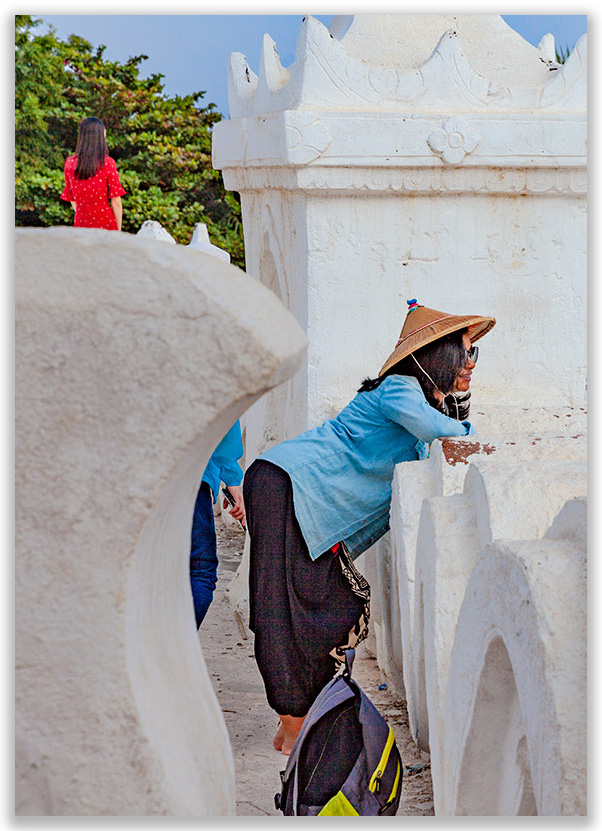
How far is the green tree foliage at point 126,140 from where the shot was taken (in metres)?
9.74

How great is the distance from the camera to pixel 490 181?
3814 mm

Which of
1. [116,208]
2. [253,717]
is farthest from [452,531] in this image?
[116,208]

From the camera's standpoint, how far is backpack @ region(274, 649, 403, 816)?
2.55 meters

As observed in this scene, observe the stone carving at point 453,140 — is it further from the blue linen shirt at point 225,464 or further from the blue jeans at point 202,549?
the blue jeans at point 202,549

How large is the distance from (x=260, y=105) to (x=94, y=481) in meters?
3.13

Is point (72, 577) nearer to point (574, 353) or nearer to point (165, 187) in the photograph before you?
point (574, 353)

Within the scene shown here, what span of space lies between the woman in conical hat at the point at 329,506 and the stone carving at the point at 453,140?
2.47ft

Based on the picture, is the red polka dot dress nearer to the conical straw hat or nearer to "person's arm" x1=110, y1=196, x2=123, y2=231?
"person's arm" x1=110, y1=196, x2=123, y2=231

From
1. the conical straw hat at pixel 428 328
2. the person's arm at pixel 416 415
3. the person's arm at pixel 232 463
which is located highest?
the conical straw hat at pixel 428 328

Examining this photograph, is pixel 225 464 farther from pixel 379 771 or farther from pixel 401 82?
pixel 401 82

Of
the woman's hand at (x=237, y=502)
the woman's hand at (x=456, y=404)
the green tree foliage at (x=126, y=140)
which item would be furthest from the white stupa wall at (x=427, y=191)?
the green tree foliage at (x=126, y=140)

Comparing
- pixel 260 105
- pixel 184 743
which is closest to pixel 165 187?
pixel 260 105

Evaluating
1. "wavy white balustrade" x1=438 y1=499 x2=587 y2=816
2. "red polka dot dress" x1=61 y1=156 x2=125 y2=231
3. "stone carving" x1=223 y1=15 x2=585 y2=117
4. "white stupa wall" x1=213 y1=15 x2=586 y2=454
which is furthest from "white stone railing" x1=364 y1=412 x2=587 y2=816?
"red polka dot dress" x1=61 y1=156 x2=125 y2=231

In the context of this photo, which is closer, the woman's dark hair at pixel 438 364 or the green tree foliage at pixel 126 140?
the woman's dark hair at pixel 438 364
